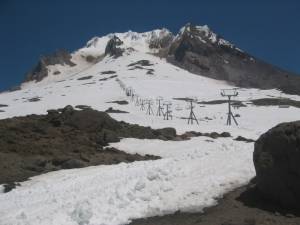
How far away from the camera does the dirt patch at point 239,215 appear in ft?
41.4

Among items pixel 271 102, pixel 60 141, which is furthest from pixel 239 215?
pixel 271 102

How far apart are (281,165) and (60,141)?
83.1 feet

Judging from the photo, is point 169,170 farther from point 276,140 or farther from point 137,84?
point 137,84

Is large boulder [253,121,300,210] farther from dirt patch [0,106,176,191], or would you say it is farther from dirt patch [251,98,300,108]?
dirt patch [251,98,300,108]

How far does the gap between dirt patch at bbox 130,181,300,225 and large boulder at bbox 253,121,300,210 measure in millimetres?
361

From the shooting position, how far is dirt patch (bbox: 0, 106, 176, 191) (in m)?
29.1

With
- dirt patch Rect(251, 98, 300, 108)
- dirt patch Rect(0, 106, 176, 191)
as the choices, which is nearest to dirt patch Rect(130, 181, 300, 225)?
dirt patch Rect(0, 106, 176, 191)

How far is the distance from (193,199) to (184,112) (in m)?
81.1

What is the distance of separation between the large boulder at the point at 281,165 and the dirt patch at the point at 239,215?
1.18 ft

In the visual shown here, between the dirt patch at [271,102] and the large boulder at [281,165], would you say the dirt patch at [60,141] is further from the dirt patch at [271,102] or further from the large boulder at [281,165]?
the dirt patch at [271,102]

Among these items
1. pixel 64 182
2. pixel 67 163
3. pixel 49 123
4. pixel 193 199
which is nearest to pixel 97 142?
pixel 49 123

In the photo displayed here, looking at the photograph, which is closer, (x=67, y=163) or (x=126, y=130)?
(x=67, y=163)

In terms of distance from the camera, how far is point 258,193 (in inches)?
582

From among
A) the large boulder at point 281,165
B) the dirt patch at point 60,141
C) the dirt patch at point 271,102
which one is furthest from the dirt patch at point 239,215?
the dirt patch at point 271,102
